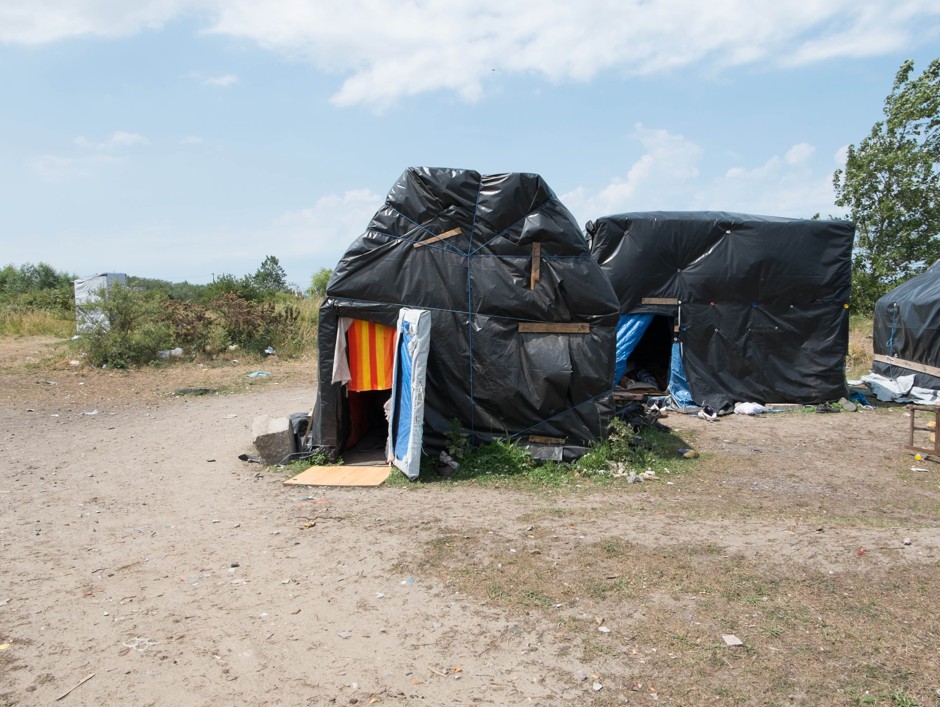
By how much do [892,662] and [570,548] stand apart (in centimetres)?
220

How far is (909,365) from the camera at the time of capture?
548 inches

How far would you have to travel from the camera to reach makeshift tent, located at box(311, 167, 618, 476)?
800cm

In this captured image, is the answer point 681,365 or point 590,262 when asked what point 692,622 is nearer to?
point 590,262

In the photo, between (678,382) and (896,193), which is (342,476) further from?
(896,193)

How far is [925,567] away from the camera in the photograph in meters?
4.71

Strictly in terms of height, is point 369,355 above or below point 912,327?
below

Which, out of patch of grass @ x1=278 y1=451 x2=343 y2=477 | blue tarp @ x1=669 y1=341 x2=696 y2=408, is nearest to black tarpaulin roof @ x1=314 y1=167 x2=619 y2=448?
patch of grass @ x1=278 y1=451 x2=343 y2=477

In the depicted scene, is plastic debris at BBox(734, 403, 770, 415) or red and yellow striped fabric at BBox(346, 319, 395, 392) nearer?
red and yellow striped fabric at BBox(346, 319, 395, 392)

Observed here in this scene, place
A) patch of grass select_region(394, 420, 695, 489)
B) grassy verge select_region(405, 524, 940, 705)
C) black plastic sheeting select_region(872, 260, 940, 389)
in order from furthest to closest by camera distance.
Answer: black plastic sheeting select_region(872, 260, 940, 389)
patch of grass select_region(394, 420, 695, 489)
grassy verge select_region(405, 524, 940, 705)

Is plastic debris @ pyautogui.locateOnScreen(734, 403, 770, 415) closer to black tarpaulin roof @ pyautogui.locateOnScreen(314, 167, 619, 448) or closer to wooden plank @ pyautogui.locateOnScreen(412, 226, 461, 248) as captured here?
black tarpaulin roof @ pyautogui.locateOnScreen(314, 167, 619, 448)

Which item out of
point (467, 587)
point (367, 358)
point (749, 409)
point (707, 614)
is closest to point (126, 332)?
point (367, 358)

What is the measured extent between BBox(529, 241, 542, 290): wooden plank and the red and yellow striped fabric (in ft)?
5.81

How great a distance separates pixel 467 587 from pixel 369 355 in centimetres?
406

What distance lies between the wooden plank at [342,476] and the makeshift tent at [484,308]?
0.47m
